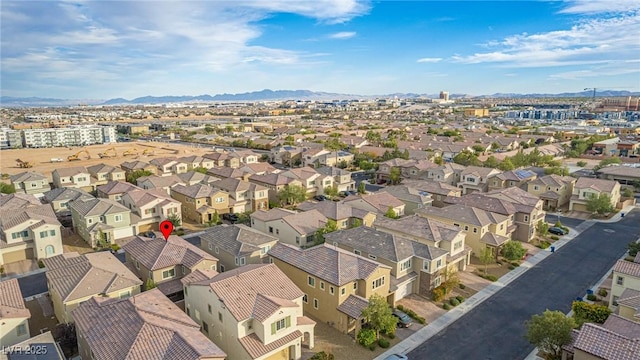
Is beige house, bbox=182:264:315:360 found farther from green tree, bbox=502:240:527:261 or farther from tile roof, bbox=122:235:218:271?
green tree, bbox=502:240:527:261

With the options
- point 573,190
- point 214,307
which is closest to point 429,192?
point 573,190

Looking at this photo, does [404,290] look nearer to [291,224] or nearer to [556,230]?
[291,224]

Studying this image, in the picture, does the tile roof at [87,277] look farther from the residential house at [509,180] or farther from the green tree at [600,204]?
the green tree at [600,204]

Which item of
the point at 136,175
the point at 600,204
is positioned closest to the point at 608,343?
the point at 600,204

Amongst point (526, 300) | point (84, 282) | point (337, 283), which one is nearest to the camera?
point (337, 283)

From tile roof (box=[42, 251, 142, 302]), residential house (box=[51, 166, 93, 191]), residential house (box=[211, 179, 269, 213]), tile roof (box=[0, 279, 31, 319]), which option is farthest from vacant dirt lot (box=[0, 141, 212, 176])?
tile roof (box=[0, 279, 31, 319])

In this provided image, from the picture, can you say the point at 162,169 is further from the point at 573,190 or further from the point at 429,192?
the point at 573,190
